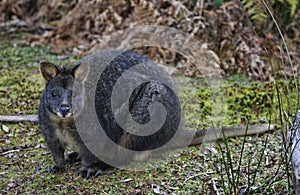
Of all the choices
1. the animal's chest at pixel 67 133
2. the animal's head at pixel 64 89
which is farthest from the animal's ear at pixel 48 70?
the animal's chest at pixel 67 133

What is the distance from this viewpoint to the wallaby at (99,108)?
4.41 metres

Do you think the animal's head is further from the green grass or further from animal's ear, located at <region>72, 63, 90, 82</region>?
the green grass

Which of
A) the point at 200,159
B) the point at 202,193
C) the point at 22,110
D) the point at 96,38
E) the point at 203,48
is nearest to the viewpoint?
the point at 202,193

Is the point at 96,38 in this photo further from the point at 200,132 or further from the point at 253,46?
the point at 200,132

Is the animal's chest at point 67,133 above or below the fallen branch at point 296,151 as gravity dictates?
below

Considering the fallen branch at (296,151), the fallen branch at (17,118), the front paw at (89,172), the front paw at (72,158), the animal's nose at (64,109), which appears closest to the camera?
the fallen branch at (296,151)

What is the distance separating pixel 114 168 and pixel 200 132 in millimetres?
1066

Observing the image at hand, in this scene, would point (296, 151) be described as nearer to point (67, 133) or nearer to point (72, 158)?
point (67, 133)

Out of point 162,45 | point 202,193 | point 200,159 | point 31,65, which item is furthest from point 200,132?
point 31,65

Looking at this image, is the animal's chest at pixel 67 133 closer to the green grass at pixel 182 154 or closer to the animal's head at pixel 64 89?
the animal's head at pixel 64 89

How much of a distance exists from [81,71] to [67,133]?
0.63 metres

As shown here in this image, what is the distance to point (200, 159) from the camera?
5.00m

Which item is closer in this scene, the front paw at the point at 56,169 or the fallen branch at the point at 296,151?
the fallen branch at the point at 296,151

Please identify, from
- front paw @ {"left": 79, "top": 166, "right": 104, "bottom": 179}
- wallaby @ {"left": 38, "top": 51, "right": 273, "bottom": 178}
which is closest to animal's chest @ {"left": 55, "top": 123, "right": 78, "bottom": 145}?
wallaby @ {"left": 38, "top": 51, "right": 273, "bottom": 178}
